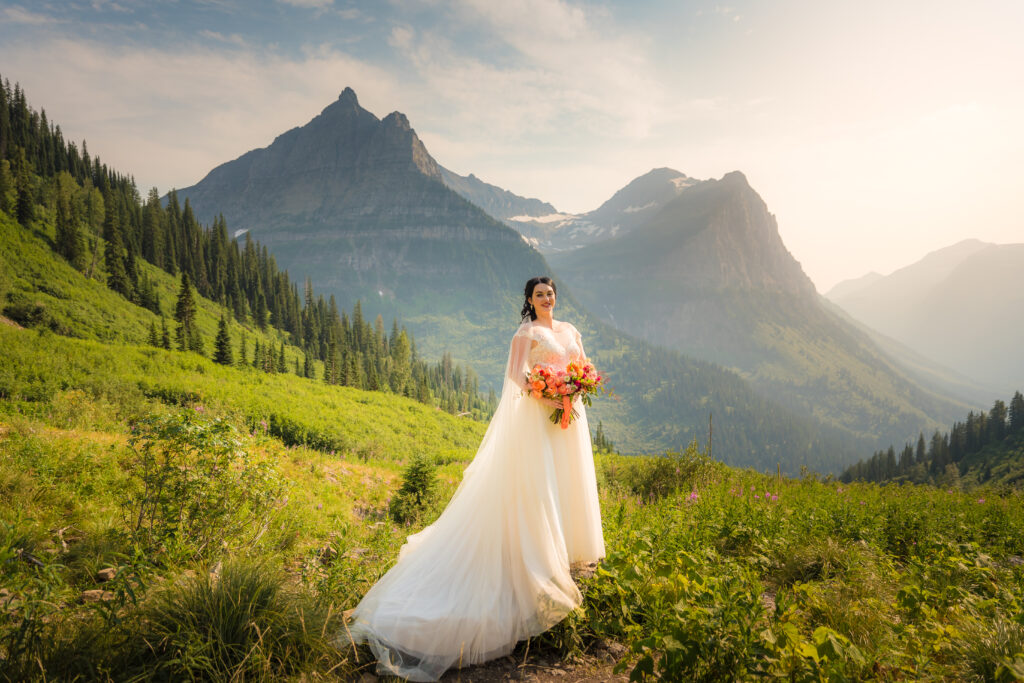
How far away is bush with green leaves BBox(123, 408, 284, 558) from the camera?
4812mm

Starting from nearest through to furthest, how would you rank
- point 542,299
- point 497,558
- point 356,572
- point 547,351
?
point 497,558 < point 356,572 < point 547,351 < point 542,299

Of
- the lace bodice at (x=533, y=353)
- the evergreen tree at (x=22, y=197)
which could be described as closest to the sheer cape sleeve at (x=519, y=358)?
the lace bodice at (x=533, y=353)

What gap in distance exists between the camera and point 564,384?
503 centimetres

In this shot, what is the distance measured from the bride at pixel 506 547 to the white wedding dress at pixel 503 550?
11mm

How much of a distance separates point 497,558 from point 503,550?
104 millimetres

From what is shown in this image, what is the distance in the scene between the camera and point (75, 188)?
188 feet

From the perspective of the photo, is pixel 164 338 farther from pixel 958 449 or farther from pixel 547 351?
pixel 958 449

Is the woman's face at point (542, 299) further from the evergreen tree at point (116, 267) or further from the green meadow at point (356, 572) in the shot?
the evergreen tree at point (116, 267)

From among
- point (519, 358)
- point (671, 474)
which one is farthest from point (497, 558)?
point (671, 474)

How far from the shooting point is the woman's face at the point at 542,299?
5.52 meters

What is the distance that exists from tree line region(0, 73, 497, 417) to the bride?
40.6 meters

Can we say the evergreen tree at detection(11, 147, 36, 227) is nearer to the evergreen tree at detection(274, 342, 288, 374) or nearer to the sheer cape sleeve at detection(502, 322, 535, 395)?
the evergreen tree at detection(274, 342, 288, 374)

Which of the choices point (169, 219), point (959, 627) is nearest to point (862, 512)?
point (959, 627)

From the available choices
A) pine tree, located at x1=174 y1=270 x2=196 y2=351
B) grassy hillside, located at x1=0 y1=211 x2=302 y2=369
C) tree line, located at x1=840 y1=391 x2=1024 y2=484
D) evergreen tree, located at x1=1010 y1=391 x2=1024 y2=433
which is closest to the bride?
grassy hillside, located at x1=0 y1=211 x2=302 y2=369
